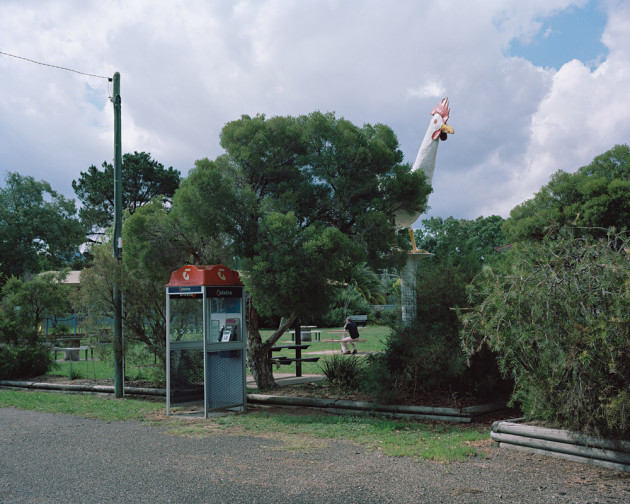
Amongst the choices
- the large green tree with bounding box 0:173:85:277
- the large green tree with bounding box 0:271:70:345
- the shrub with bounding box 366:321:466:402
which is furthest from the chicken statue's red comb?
the large green tree with bounding box 0:173:85:277

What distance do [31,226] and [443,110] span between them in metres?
31.2

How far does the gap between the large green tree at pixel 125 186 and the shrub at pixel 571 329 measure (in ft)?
136

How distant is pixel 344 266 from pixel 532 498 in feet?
18.0

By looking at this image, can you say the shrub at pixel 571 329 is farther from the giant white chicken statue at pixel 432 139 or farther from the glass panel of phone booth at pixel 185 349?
the glass panel of phone booth at pixel 185 349

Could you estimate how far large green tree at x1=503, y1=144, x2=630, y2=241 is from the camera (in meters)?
22.2

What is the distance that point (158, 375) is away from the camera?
13.6 meters

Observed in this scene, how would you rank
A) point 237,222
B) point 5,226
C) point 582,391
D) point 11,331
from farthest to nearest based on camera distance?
point 5,226, point 11,331, point 237,222, point 582,391

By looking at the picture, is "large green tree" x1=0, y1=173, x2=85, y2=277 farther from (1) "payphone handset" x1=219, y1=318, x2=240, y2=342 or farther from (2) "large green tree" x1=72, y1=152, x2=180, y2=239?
(1) "payphone handset" x1=219, y1=318, x2=240, y2=342

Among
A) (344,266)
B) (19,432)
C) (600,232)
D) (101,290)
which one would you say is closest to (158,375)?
(101,290)

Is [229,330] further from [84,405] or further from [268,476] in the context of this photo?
[268,476]

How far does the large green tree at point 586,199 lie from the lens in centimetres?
2223

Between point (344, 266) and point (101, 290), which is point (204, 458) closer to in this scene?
point (344, 266)

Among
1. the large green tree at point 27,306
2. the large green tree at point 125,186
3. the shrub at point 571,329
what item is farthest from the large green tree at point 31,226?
the shrub at point 571,329

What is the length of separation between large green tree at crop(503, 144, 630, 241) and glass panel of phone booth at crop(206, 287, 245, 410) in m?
14.3
